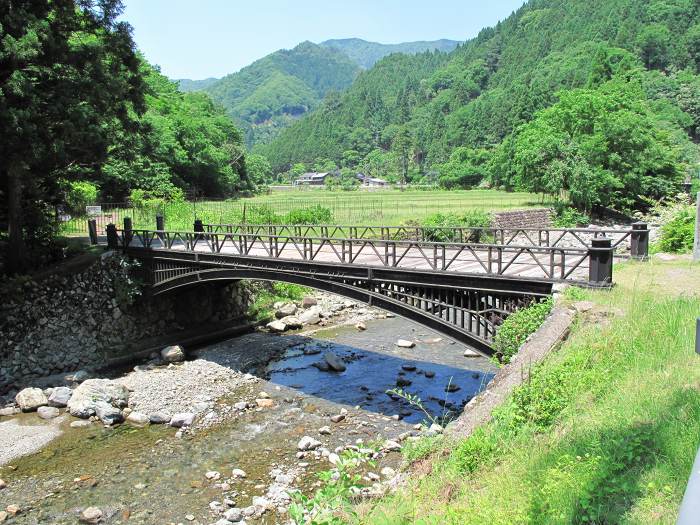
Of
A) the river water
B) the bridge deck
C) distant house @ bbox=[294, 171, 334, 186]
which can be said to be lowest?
the river water

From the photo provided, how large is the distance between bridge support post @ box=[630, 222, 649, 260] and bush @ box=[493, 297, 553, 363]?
487 centimetres

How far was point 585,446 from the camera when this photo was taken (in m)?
6.17

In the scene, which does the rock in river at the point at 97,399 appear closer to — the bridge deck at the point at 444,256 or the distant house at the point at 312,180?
the bridge deck at the point at 444,256

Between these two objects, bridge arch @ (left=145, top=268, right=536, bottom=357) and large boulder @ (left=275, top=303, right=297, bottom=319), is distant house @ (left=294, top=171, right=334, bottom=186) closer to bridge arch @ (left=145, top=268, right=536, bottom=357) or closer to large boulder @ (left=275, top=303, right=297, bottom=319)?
large boulder @ (left=275, top=303, right=297, bottom=319)

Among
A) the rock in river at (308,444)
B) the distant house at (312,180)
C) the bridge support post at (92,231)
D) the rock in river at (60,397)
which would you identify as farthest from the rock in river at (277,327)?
the distant house at (312,180)

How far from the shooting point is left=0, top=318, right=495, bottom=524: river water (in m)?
12.1

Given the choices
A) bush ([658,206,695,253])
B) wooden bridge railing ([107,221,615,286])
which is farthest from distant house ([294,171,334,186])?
bush ([658,206,695,253])

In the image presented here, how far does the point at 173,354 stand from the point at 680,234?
62.3 feet

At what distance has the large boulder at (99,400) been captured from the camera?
1650 cm

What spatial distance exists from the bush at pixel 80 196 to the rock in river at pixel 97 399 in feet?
59.8

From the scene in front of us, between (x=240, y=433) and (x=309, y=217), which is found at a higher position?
(x=309, y=217)

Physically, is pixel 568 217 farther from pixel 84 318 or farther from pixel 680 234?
pixel 84 318

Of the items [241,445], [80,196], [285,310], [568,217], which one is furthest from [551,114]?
[241,445]

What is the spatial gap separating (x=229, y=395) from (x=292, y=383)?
86.8 inches
